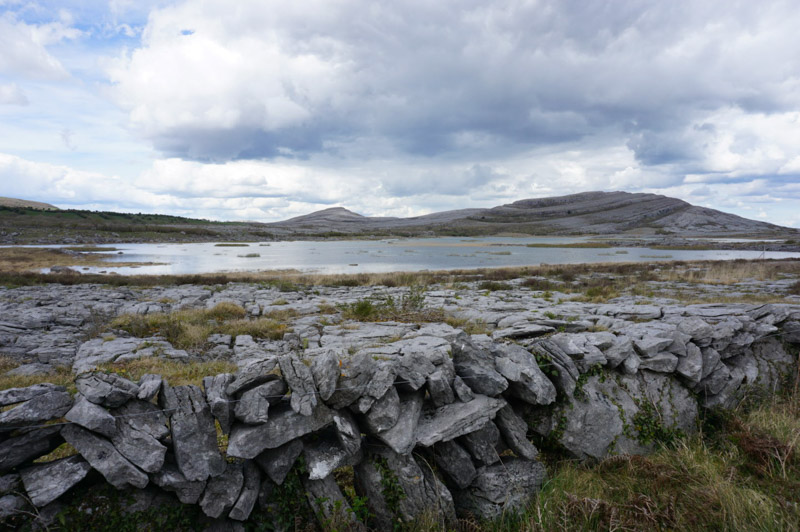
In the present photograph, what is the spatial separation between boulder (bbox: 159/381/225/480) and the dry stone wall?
0.04 ft

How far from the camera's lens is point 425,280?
30.6 meters

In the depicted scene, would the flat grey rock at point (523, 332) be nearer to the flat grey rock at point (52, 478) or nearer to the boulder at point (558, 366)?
the boulder at point (558, 366)

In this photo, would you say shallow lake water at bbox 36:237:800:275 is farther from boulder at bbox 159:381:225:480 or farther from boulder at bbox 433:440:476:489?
boulder at bbox 159:381:225:480

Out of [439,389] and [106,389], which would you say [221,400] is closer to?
[106,389]

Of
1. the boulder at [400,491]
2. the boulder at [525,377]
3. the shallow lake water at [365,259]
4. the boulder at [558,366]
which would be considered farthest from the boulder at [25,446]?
the shallow lake water at [365,259]

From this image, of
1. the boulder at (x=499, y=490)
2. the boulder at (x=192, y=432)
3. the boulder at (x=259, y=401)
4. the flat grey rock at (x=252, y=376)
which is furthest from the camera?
the boulder at (x=499, y=490)

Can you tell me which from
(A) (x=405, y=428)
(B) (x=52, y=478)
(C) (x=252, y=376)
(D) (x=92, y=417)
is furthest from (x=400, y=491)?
(B) (x=52, y=478)

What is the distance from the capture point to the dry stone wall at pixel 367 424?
3830 mm

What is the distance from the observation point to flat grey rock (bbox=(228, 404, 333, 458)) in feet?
13.8

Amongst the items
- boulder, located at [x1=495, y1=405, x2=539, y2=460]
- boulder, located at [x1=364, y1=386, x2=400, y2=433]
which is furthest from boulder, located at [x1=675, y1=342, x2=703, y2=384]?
boulder, located at [x1=364, y1=386, x2=400, y2=433]

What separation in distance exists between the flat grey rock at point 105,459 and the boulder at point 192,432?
→ 384mm

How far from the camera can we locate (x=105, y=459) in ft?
12.5

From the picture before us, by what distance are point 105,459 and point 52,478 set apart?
17.4 inches

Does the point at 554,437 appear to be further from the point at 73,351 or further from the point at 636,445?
the point at 73,351
